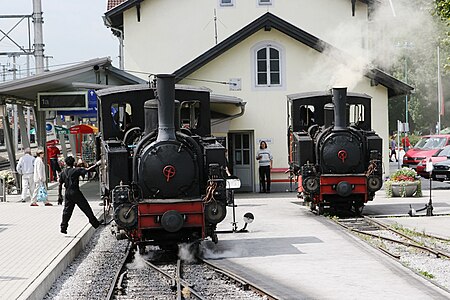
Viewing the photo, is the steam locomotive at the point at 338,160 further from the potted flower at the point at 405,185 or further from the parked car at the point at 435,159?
the parked car at the point at 435,159

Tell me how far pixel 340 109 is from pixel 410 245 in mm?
4650

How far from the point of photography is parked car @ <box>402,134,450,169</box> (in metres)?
31.9

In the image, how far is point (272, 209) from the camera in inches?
750

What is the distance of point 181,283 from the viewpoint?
977 centimetres

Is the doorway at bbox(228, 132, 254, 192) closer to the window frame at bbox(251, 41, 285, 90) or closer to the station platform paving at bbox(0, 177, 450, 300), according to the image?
the window frame at bbox(251, 41, 285, 90)

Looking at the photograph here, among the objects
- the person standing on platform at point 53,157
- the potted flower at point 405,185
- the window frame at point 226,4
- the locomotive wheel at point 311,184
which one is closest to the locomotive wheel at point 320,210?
the locomotive wheel at point 311,184

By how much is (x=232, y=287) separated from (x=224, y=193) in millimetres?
2263

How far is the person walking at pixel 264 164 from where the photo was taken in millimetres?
23375

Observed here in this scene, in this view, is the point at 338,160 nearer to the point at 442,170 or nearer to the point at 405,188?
the point at 405,188

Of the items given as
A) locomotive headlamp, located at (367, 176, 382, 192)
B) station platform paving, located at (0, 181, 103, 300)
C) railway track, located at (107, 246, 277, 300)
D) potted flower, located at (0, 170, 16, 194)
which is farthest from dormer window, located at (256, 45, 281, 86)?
railway track, located at (107, 246, 277, 300)

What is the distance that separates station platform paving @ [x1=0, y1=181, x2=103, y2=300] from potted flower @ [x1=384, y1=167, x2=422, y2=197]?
8201 mm

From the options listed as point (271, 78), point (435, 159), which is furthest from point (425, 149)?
point (271, 78)

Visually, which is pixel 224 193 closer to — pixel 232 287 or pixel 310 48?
pixel 232 287

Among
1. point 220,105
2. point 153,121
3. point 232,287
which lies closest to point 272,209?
point 220,105
